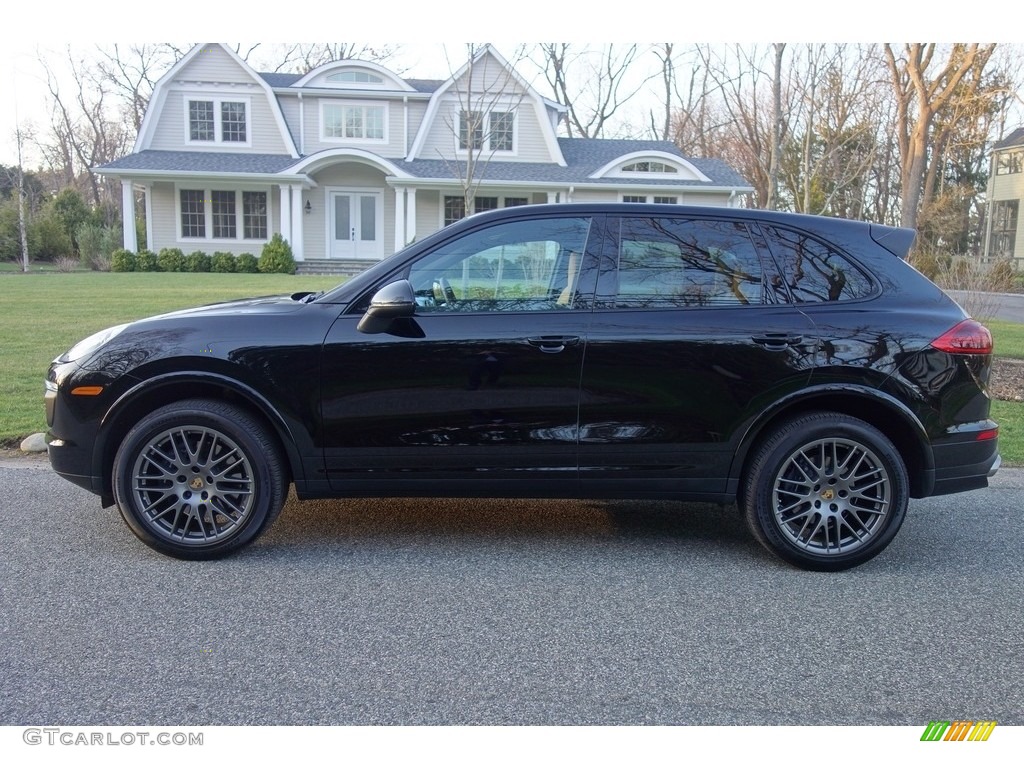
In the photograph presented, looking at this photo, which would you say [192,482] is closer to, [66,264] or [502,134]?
[502,134]

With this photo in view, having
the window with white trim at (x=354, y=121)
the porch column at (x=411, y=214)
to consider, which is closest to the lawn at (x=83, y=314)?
the porch column at (x=411, y=214)

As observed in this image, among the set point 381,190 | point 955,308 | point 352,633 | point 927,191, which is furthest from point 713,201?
point 352,633

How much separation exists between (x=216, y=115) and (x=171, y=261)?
5819mm

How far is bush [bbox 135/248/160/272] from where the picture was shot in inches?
1024

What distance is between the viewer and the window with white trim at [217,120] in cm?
2789

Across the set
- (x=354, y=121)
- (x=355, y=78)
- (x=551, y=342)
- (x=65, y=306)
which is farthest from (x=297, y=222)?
(x=551, y=342)

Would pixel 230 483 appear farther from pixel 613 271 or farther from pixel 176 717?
pixel 613 271

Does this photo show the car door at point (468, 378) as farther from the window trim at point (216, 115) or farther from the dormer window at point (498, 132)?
the window trim at point (216, 115)

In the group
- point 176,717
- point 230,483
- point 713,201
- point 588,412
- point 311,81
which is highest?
point 311,81

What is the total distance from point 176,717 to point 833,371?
3351mm

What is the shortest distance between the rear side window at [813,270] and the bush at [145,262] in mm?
25421

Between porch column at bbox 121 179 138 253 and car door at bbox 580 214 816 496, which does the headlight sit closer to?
car door at bbox 580 214 816 496

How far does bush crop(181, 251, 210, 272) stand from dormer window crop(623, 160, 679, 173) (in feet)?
46.7

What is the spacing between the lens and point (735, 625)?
361cm
